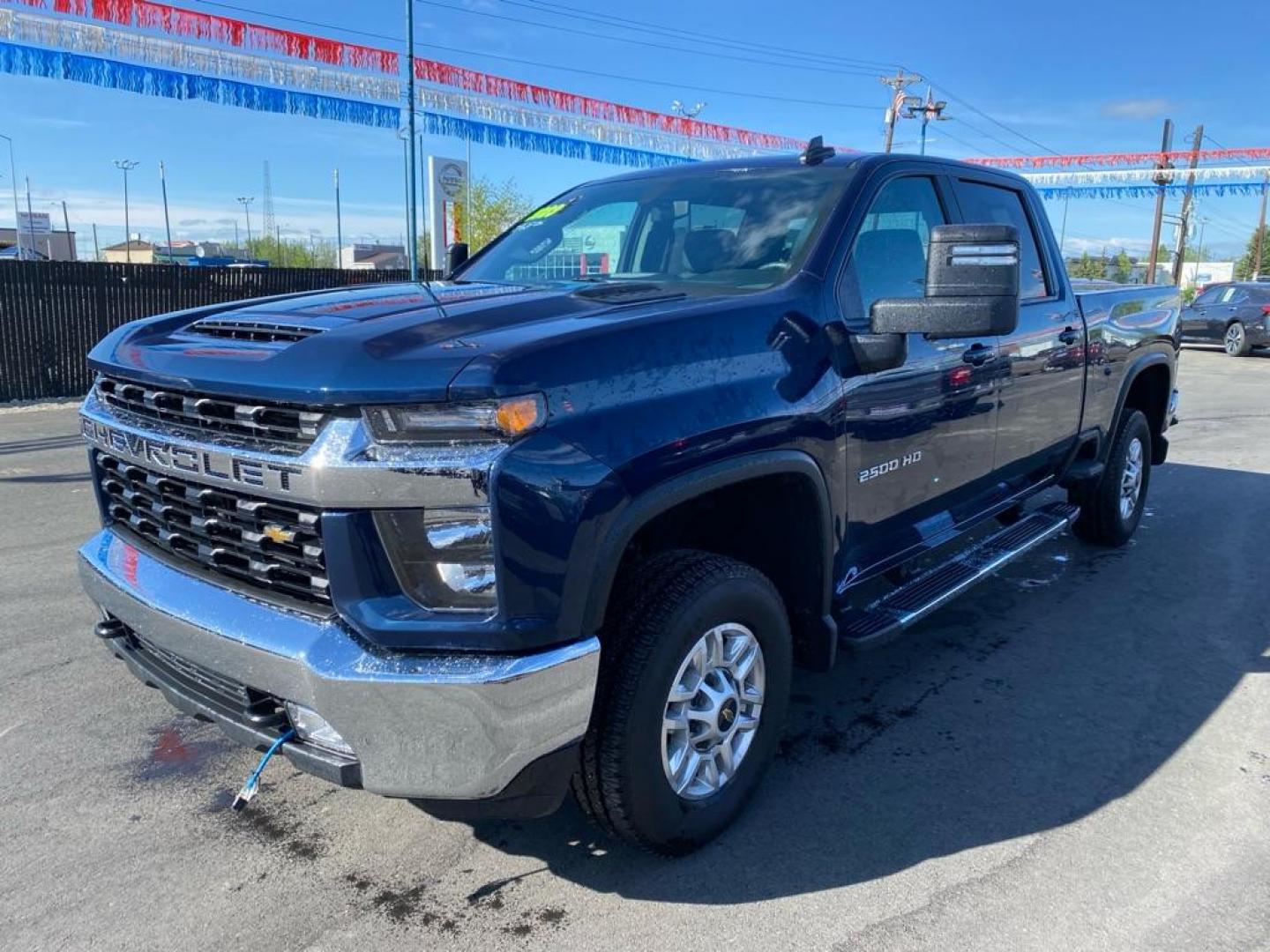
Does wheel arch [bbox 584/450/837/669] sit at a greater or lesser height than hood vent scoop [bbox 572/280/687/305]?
lesser

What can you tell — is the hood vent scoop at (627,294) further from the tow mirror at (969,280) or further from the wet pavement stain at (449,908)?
the wet pavement stain at (449,908)

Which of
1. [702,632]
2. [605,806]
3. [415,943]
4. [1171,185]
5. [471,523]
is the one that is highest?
[1171,185]

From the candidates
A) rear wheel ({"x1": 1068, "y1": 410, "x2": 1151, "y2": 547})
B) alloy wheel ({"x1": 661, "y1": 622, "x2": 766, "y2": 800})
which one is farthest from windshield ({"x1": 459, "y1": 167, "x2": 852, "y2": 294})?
rear wheel ({"x1": 1068, "y1": 410, "x2": 1151, "y2": 547})

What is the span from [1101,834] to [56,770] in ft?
11.0

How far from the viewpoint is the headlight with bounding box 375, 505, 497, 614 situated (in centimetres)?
218

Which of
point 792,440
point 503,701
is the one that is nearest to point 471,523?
point 503,701

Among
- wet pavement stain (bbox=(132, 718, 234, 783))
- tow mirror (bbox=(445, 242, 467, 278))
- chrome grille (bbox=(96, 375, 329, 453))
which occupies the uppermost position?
tow mirror (bbox=(445, 242, 467, 278))

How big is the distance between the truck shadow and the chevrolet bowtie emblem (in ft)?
3.89

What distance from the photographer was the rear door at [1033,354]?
4.18 metres

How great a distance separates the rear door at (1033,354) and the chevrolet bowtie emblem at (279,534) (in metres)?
2.92

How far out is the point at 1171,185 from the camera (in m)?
24.3

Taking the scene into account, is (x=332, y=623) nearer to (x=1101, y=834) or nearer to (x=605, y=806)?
(x=605, y=806)

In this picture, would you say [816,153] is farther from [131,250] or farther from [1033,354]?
[131,250]

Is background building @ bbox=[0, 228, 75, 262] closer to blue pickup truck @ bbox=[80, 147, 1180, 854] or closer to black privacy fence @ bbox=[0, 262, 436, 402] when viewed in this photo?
black privacy fence @ bbox=[0, 262, 436, 402]
